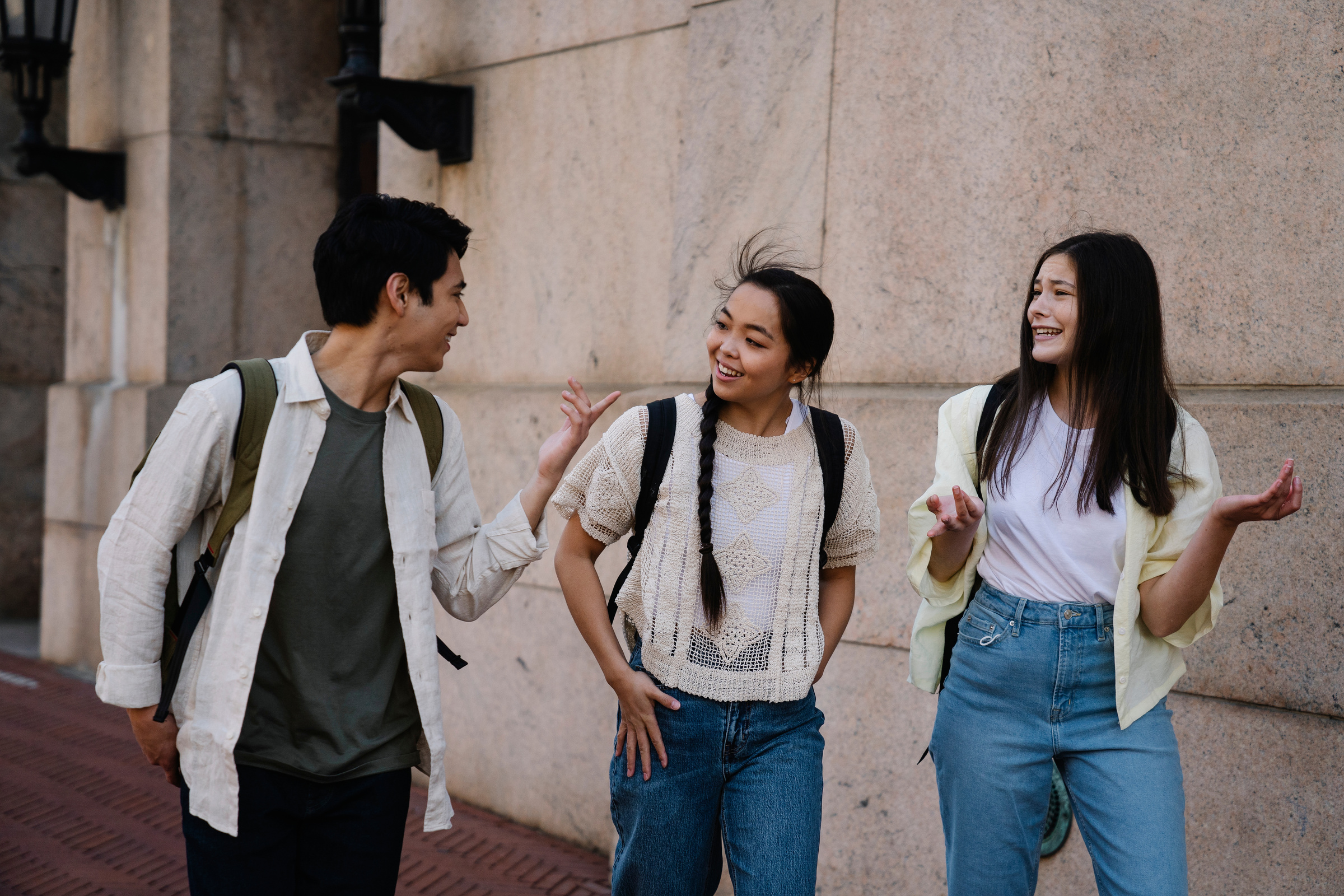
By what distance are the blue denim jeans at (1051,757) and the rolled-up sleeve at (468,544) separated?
39.0 inches

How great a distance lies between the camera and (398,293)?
2.50 meters

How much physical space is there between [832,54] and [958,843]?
2624 millimetres

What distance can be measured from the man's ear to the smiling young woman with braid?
484 mm

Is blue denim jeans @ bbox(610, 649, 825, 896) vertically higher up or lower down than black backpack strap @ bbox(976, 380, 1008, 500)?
lower down

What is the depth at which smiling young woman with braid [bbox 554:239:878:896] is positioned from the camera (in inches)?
98.0

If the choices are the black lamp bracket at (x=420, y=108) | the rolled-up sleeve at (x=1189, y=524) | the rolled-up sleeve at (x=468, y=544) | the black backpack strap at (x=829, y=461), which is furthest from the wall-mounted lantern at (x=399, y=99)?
the rolled-up sleeve at (x=1189, y=524)

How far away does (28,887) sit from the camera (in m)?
4.25

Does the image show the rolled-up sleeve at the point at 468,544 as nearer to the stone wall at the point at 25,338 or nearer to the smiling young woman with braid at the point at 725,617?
the smiling young woman with braid at the point at 725,617

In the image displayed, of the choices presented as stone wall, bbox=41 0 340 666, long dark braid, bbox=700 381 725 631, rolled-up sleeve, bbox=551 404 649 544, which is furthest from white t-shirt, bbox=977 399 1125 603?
stone wall, bbox=41 0 340 666

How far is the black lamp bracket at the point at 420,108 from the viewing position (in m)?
5.30

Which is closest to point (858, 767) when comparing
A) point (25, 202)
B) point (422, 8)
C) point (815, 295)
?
point (815, 295)

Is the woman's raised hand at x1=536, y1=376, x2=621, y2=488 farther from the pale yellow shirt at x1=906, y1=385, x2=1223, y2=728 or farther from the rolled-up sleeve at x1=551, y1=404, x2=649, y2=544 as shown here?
the pale yellow shirt at x1=906, y1=385, x2=1223, y2=728

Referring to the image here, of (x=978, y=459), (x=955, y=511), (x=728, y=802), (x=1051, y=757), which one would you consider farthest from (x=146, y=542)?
(x=1051, y=757)

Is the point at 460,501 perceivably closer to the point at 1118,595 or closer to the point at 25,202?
the point at 1118,595
